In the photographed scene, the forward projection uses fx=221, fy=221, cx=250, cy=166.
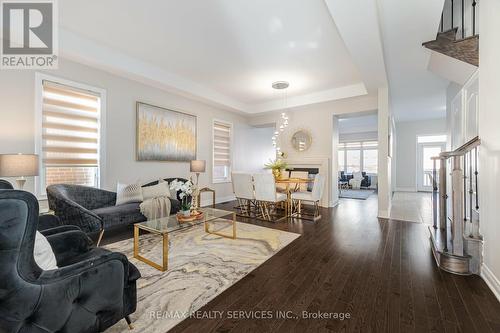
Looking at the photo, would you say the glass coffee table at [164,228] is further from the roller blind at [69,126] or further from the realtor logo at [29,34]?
Answer: the realtor logo at [29,34]

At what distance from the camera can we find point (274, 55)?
149 inches

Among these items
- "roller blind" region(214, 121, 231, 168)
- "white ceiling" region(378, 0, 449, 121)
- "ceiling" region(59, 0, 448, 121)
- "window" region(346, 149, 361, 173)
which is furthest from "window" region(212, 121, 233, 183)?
"window" region(346, 149, 361, 173)

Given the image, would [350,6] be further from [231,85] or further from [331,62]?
[231,85]

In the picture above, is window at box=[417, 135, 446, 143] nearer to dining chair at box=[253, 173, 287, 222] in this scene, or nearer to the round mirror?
the round mirror

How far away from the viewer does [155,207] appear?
12.0ft

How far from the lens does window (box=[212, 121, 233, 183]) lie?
629 centimetres

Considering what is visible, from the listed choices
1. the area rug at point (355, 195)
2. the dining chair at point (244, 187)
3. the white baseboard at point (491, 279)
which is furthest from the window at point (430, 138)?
the white baseboard at point (491, 279)

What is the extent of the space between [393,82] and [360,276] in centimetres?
466

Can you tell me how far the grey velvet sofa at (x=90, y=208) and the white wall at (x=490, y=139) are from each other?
4.04 meters

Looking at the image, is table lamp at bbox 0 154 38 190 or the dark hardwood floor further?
table lamp at bbox 0 154 38 190

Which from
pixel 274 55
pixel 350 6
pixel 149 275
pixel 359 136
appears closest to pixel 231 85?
pixel 274 55

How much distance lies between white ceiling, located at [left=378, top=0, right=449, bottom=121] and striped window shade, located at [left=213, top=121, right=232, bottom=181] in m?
4.22

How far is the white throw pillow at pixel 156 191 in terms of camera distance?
13.3ft

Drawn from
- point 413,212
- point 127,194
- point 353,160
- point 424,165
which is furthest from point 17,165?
point 353,160
